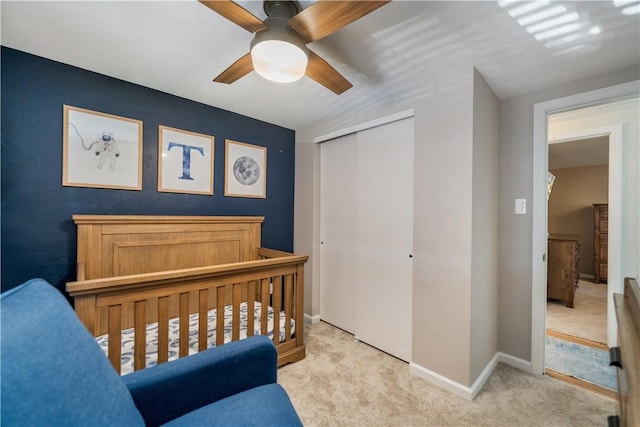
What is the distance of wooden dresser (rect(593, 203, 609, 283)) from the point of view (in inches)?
183

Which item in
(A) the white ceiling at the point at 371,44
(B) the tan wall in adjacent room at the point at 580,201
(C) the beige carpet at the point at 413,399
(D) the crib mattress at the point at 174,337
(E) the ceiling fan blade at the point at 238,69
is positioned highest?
(A) the white ceiling at the point at 371,44

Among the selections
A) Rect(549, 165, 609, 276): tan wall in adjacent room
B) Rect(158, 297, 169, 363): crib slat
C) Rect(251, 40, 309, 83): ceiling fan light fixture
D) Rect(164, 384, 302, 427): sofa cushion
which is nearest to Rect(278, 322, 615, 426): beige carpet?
Rect(164, 384, 302, 427): sofa cushion

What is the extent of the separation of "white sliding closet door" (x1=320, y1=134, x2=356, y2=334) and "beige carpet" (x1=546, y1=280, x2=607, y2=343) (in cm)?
227

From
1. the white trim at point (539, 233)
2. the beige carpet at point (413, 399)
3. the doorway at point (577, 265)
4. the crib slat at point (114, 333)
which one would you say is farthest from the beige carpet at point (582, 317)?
the crib slat at point (114, 333)

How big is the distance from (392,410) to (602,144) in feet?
16.3

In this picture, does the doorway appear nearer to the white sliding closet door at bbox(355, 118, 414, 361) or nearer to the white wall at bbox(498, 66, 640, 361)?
the white wall at bbox(498, 66, 640, 361)

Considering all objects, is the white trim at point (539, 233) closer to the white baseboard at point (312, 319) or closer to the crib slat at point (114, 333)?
the white baseboard at point (312, 319)

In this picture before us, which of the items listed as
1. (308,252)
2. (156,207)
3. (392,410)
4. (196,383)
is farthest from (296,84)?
(392,410)

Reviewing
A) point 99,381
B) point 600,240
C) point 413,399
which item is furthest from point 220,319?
point 600,240

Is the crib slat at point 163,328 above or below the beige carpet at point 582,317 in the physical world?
above

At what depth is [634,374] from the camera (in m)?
0.60

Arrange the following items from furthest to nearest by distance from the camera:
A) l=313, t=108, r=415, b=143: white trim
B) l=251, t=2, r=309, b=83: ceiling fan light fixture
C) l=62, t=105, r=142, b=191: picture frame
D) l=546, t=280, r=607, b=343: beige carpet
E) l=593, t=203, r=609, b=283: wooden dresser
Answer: l=593, t=203, r=609, b=283: wooden dresser → l=546, t=280, r=607, b=343: beige carpet → l=313, t=108, r=415, b=143: white trim → l=62, t=105, r=142, b=191: picture frame → l=251, t=2, r=309, b=83: ceiling fan light fixture

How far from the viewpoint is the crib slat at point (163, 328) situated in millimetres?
1534

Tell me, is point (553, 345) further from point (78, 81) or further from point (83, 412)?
point (78, 81)
